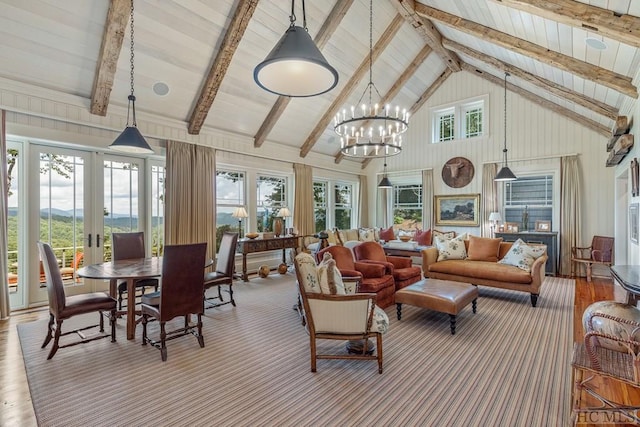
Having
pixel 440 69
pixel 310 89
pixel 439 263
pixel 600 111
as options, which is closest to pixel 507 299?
pixel 439 263

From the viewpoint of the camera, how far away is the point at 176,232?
5.81 meters

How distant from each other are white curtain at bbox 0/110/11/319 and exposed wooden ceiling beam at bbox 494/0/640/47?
6359mm

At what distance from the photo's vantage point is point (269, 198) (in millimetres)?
7988

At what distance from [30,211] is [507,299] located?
735 centimetres

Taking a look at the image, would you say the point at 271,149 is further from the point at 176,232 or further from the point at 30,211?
the point at 30,211

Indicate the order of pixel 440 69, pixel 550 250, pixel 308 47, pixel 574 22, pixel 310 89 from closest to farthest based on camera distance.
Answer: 1. pixel 308 47
2. pixel 310 89
3. pixel 574 22
4. pixel 550 250
5. pixel 440 69

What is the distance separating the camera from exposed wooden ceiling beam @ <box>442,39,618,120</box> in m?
5.21

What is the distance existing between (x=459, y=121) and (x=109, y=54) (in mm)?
8030

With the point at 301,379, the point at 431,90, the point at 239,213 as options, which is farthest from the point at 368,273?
the point at 431,90

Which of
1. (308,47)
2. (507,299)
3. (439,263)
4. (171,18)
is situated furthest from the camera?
(439,263)

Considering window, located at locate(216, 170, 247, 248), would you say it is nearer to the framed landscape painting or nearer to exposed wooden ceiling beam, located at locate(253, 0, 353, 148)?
exposed wooden ceiling beam, located at locate(253, 0, 353, 148)

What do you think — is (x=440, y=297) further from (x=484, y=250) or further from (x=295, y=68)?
(x=295, y=68)

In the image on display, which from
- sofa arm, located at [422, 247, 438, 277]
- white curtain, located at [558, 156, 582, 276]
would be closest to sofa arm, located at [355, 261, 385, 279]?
sofa arm, located at [422, 247, 438, 277]

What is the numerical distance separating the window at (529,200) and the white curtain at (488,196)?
281 mm
